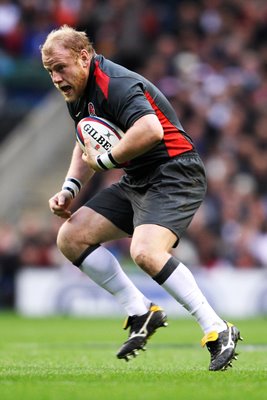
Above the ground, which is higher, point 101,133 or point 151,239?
point 101,133

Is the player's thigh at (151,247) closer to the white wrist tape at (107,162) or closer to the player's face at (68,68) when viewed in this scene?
the white wrist tape at (107,162)

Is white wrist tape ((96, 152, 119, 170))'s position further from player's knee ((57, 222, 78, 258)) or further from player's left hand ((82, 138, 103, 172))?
player's knee ((57, 222, 78, 258))

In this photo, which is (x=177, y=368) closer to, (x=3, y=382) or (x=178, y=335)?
(x=3, y=382)

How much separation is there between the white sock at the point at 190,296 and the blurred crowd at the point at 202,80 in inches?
379

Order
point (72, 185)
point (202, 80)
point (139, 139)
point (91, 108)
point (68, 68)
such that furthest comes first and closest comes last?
point (202, 80)
point (72, 185)
point (91, 108)
point (68, 68)
point (139, 139)

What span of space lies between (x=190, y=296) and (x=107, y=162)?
3.16 ft

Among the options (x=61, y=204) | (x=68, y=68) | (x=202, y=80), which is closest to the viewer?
(x=68, y=68)

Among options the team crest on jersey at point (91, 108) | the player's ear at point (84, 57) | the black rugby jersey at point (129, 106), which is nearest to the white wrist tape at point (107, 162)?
the black rugby jersey at point (129, 106)

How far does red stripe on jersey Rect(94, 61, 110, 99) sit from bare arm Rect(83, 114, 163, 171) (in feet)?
1.11

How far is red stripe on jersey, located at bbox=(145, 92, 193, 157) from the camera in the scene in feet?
23.3

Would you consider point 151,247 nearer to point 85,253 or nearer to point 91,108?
point 85,253

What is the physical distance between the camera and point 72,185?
748cm

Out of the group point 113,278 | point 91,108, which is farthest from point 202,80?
point 91,108

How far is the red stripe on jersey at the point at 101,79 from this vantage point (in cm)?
690
